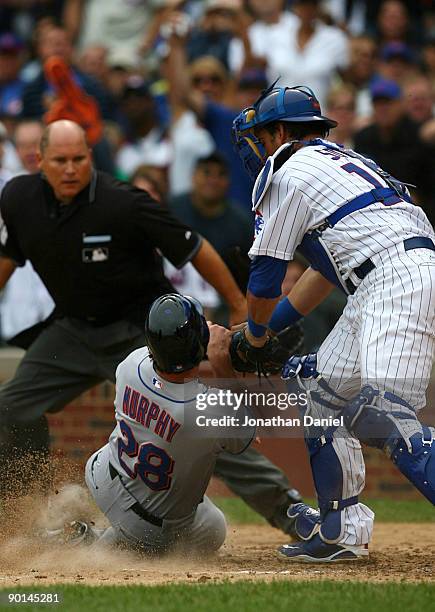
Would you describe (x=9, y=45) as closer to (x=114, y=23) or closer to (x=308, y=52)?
(x=114, y=23)

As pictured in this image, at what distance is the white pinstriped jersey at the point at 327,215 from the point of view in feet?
18.6

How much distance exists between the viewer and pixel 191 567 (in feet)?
19.7

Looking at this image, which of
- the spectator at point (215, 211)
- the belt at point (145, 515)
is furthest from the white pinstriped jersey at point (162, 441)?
the spectator at point (215, 211)

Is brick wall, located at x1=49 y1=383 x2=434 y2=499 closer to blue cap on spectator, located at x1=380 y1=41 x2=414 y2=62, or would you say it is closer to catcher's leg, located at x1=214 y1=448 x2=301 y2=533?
catcher's leg, located at x1=214 y1=448 x2=301 y2=533

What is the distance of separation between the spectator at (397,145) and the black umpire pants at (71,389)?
13.1ft

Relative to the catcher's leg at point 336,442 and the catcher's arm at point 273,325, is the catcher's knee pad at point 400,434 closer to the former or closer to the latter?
the catcher's leg at point 336,442

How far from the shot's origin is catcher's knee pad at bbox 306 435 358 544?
611 cm

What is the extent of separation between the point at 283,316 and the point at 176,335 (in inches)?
41.9

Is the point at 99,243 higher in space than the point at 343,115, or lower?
higher

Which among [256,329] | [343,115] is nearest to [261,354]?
[256,329]

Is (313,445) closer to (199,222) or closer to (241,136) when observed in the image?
(241,136)

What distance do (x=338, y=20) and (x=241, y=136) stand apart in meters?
7.37

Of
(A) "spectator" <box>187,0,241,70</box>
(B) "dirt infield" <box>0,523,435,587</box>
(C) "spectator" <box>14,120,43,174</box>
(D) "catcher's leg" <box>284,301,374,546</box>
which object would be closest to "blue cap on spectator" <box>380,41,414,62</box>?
(A) "spectator" <box>187,0,241,70</box>

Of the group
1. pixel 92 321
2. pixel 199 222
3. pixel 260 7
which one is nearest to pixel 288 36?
pixel 260 7
